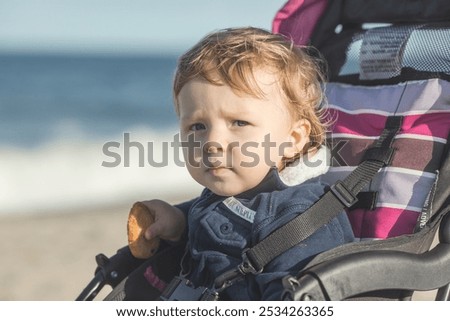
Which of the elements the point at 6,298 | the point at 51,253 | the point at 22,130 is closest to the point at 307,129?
the point at 6,298

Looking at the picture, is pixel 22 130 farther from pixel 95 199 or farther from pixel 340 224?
pixel 340 224

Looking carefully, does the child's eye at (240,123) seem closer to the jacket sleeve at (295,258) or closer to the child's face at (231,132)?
the child's face at (231,132)

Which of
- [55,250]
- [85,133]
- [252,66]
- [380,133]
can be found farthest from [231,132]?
[85,133]

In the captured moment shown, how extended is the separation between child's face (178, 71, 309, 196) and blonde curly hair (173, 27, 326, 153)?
0.03 m

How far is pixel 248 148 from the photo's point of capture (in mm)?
2195

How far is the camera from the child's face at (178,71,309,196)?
7.15ft

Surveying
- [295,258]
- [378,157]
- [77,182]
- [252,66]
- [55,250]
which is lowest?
[55,250]

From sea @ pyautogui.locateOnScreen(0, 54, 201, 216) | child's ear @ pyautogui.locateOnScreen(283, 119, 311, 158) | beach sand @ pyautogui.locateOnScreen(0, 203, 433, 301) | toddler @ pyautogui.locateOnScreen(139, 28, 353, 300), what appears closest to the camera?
toddler @ pyautogui.locateOnScreen(139, 28, 353, 300)

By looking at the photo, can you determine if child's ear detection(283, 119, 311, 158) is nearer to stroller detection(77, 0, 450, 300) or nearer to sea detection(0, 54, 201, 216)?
stroller detection(77, 0, 450, 300)

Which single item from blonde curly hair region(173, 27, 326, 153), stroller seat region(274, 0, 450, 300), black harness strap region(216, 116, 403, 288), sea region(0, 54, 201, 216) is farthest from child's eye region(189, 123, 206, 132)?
sea region(0, 54, 201, 216)

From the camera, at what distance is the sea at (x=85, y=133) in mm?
7639

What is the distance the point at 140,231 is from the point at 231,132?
0.51m

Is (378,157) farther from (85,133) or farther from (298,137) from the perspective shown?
(85,133)

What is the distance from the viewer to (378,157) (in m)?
2.43
